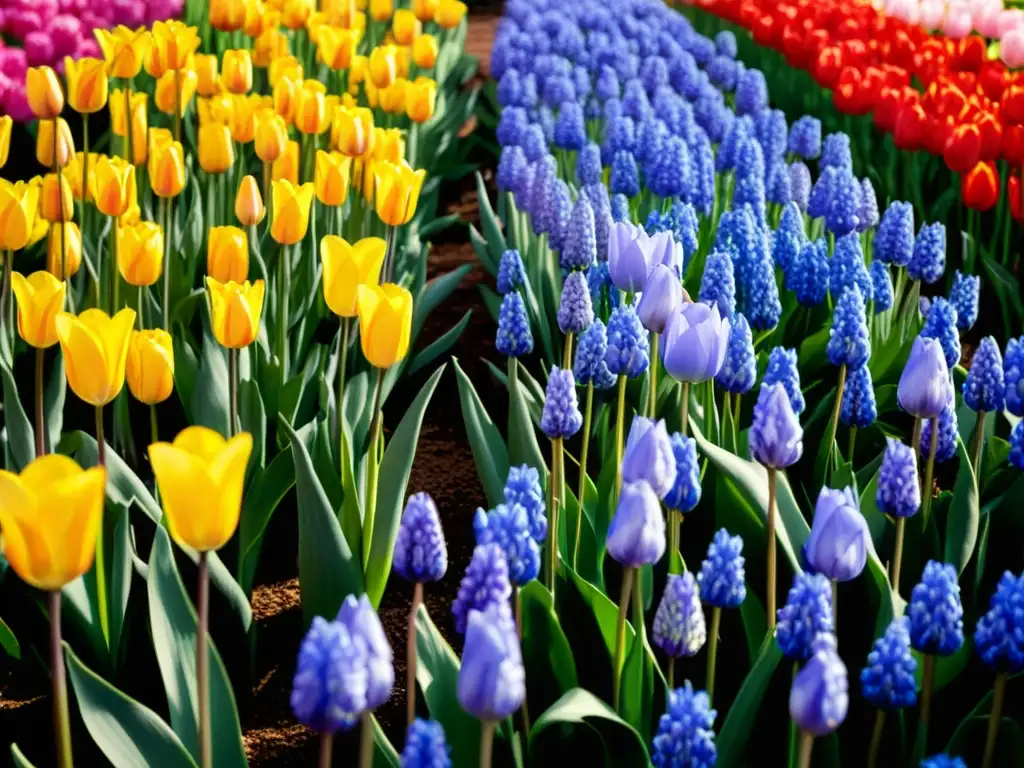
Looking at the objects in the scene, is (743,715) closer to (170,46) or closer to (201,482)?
(201,482)

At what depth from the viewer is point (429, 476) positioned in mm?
3088

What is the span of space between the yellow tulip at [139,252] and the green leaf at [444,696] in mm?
1062

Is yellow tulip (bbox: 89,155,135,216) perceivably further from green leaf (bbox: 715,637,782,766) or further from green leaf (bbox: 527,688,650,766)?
green leaf (bbox: 715,637,782,766)

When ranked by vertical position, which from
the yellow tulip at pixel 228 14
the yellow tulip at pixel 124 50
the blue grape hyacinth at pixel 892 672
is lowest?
the yellow tulip at pixel 228 14

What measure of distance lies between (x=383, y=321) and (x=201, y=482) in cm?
66

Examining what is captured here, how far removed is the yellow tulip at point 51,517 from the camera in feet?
3.68

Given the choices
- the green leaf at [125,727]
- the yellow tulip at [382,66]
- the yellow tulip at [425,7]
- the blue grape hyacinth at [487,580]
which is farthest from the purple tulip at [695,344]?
the yellow tulip at [425,7]

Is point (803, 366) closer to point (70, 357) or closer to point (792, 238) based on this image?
point (792, 238)

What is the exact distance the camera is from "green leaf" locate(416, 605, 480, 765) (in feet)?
4.92

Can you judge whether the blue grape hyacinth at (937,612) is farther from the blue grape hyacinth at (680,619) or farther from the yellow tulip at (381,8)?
the yellow tulip at (381,8)

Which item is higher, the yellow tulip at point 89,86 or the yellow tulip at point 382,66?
the yellow tulip at point 89,86

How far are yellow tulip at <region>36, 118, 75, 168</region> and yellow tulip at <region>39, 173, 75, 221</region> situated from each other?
4cm

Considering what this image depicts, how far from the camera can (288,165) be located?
2953mm

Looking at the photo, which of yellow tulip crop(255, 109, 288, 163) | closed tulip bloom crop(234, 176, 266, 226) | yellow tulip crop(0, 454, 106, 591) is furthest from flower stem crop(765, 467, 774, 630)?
yellow tulip crop(255, 109, 288, 163)
